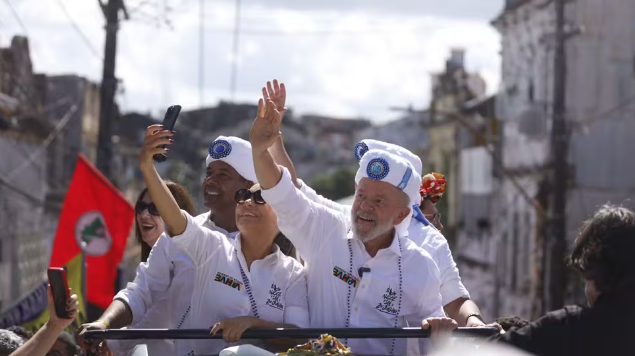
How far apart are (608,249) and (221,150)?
2.99 meters

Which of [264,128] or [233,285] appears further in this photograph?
[233,285]

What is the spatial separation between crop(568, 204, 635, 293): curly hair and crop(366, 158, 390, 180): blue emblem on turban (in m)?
1.59

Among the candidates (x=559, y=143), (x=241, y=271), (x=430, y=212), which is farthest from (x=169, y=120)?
(x=559, y=143)

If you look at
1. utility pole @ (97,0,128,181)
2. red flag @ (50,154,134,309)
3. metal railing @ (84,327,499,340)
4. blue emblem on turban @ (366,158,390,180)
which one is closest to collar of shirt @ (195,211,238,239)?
blue emblem on turban @ (366,158,390,180)

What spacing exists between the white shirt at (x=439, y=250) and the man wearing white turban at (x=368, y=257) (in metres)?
0.32

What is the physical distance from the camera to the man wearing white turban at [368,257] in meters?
6.13

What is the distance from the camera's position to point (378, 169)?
20.0 feet

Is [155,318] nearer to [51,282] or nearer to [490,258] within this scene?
[51,282]

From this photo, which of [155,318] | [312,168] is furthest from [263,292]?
[312,168]

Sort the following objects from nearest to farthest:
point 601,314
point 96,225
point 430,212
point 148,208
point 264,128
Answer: point 601,314, point 264,128, point 148,208, point 430,212, point 96,225

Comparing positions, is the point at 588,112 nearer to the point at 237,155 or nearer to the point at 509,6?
the point at 509,6

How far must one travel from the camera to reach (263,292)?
6.29 meters

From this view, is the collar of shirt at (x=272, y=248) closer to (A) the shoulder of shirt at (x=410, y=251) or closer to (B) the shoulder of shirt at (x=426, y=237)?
(A) the shoulder of shirt at (x=410, y=251)

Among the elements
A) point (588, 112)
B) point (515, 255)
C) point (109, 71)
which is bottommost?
point (515, 255)
